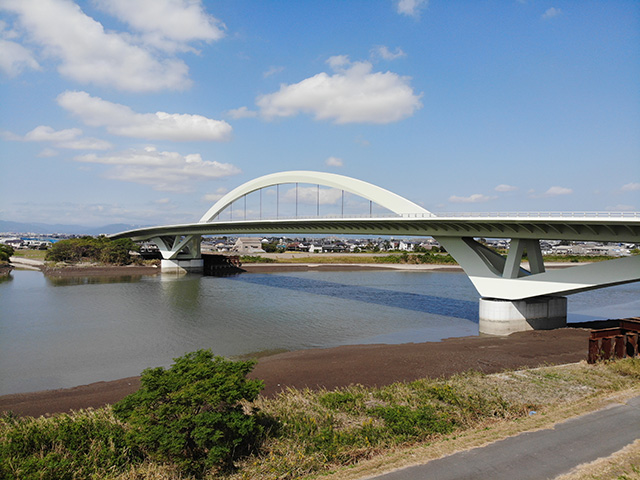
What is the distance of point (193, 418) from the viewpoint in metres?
6.36

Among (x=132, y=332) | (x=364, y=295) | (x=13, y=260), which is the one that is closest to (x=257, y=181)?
(x=364, y=295)

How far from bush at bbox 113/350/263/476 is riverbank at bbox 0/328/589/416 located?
4.12 m

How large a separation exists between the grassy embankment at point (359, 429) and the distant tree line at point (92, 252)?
54.8m

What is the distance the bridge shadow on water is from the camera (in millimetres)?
26469

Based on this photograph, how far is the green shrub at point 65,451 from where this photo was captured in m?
6.05

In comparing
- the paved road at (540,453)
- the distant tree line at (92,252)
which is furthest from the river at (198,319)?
the distant tree line at (92,252)

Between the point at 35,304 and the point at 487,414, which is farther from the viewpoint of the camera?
the point at 35,304

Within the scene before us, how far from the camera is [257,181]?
137ft

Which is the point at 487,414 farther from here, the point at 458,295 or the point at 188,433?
the point at 458,295

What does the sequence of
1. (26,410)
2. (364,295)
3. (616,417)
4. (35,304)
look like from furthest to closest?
1. (364,295)
2. (35,304)
3. (26,410)
4. (616,417)

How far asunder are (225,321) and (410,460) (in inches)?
704

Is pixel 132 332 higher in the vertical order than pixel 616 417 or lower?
lower

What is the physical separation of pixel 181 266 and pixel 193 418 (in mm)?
51872

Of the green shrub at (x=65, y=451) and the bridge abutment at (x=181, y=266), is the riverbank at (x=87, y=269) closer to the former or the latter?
the bridge abutment at (x=181, y=266)
